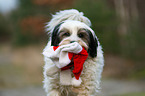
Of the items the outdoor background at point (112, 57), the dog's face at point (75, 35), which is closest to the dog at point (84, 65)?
the dog's face at point (75, 35)

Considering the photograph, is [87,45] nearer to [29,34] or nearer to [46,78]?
[46,78]

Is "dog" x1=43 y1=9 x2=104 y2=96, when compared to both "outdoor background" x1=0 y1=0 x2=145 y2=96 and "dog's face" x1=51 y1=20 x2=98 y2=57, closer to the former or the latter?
"dog's face" x1=51 y1=20 x2=98 y2=57

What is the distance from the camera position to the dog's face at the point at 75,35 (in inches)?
187

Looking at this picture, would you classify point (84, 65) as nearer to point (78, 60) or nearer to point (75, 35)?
point (78, 60)

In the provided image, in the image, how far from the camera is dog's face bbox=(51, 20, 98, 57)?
187 inches

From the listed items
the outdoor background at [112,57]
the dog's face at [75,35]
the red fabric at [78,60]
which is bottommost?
the red fabric at [78,60]

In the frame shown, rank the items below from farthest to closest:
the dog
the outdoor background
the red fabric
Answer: the outdoor background
the dog
the red fabric

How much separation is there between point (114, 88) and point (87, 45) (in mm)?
7946

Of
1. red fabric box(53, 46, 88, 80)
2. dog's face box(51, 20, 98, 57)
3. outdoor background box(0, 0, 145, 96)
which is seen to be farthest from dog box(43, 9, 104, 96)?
outdoor background box(0, 0, 145, 96)

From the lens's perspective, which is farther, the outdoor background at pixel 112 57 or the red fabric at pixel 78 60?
the outdoor background at pixel 112 57

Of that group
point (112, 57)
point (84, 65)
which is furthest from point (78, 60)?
point (112, 57)

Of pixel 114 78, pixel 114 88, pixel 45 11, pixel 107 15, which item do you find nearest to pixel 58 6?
pixel 45 11

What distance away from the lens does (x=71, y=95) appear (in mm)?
5082

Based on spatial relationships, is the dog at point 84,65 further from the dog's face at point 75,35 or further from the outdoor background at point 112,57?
the outdoor background at point 112,57
